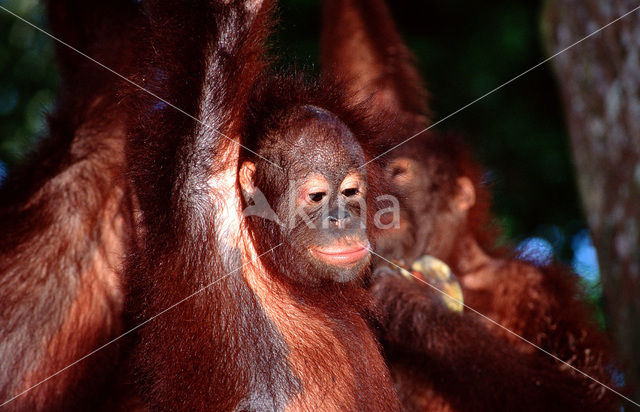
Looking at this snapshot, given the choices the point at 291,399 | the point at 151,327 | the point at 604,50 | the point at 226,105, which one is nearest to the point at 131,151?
the point at 226,105

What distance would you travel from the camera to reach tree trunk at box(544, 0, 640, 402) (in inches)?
135

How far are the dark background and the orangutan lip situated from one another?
3.57m

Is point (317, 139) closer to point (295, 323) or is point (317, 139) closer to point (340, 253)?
point (340, 253)

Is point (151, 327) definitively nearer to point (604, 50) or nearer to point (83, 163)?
point (83, 163)

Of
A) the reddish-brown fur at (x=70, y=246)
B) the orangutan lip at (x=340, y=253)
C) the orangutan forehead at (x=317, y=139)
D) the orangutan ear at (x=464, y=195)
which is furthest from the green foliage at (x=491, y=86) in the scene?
the orangutan lip at (x=340, y=253)

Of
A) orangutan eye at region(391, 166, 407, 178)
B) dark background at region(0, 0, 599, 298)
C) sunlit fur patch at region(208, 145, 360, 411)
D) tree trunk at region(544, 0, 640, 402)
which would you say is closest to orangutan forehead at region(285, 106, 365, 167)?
sunlit fur patch at region(208, 145, 360, 411)

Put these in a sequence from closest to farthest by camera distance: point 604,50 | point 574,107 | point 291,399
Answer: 1. point 291,399
2. point 604,50
3. point 574,107

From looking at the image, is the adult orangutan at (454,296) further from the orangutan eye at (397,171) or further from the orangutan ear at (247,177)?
the orangutan ear at (247,177)

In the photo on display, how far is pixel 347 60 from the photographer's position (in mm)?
4613

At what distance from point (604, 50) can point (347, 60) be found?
1.52 m

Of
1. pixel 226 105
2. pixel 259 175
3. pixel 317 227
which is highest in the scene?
pixel 226 105

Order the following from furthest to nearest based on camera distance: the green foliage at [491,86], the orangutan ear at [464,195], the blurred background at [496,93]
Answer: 1. the green foliage at [491,86]
2. the blurred background at [496,93]
3. the orangutan ear at [464,195]

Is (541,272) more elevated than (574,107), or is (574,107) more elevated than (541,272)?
(574,107)

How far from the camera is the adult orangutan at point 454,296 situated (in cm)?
329
